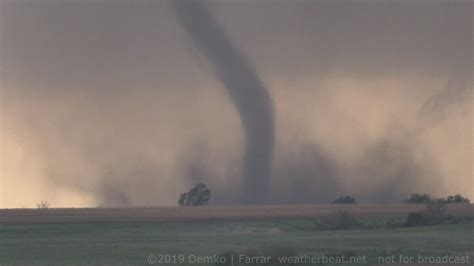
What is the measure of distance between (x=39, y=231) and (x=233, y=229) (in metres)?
14.4

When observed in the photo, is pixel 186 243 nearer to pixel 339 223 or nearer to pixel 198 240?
pixel 198 240

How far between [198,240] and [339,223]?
24.3m

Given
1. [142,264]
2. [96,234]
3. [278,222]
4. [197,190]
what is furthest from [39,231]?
[197,190]

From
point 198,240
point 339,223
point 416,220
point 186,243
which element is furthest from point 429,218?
point 186,243

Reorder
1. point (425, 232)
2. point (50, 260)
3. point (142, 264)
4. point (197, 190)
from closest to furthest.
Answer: point (142, 264) < point (50, 260) < point (425, 232) < point (197, 190)

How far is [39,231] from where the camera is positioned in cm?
7988

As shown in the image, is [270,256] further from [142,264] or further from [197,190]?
[197,190]

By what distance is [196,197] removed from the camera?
484 ft

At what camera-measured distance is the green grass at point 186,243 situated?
51531 mm

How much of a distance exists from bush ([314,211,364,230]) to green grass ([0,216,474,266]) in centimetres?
153

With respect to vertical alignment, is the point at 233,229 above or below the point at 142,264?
above

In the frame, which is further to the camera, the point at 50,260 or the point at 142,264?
the point at 50,260

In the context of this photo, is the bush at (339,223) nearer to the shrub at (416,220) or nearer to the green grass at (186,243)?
the green grass at (186,243)

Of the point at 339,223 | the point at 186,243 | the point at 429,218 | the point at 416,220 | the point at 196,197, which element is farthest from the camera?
the point at 196,197
